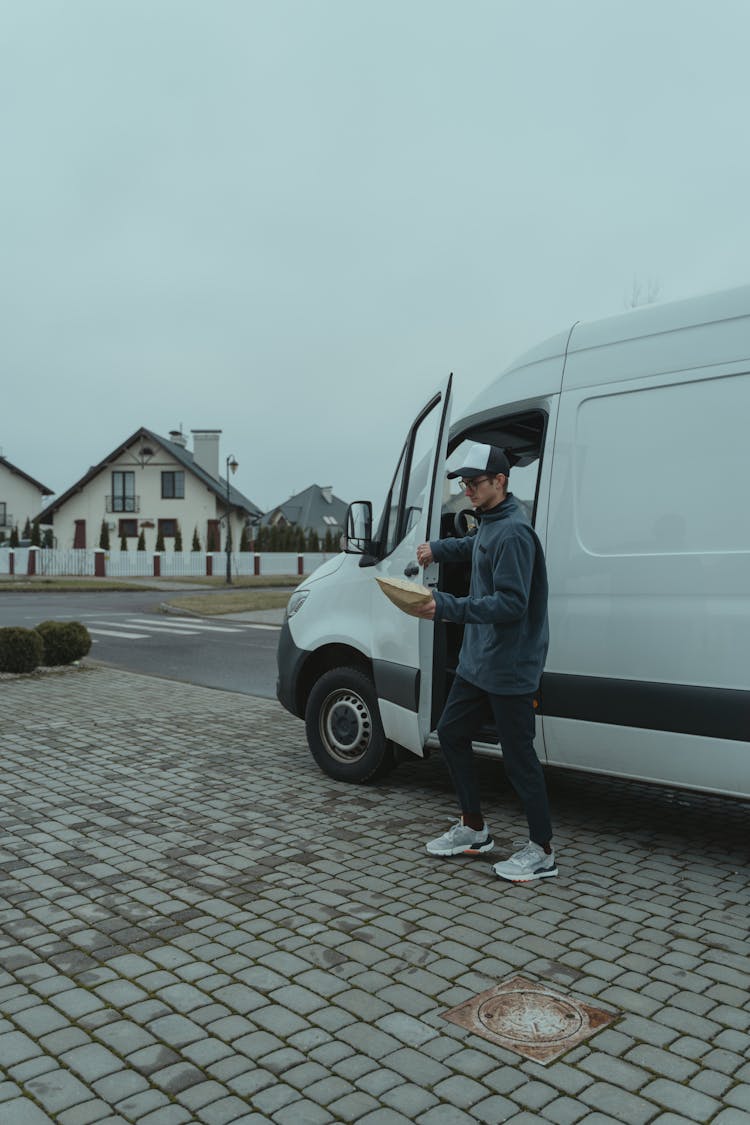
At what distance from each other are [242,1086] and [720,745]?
2.56 metres

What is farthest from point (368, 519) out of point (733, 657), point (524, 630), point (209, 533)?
point (209, 533)

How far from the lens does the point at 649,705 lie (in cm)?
471

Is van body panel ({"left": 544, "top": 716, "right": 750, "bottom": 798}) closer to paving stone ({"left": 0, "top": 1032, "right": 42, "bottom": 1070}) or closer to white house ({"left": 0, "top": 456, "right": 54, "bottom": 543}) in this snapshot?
paving stone ({"left": 0, "top": 1032, "right": 42, "bottom": 1070})

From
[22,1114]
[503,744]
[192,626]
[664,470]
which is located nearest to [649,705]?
[503,744]

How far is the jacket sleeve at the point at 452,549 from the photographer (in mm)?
5023

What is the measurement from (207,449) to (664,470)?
5634 cm

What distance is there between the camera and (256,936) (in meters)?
3.92

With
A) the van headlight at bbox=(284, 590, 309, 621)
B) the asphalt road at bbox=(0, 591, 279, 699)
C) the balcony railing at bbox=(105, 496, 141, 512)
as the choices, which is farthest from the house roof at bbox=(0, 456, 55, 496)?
the van headlight at bbox=(284, 590, 309, 621)

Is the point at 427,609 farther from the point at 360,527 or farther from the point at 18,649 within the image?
the point at 18,649

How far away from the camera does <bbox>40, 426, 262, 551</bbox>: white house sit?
5675cm

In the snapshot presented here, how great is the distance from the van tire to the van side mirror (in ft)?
2.68

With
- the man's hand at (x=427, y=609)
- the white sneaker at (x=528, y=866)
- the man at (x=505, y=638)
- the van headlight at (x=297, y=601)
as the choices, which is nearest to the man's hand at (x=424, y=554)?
the man at (x=505, y=638)

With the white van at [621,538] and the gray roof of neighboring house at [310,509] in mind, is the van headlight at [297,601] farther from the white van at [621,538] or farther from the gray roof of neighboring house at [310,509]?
the gray roof of neighboring house at [310,509]

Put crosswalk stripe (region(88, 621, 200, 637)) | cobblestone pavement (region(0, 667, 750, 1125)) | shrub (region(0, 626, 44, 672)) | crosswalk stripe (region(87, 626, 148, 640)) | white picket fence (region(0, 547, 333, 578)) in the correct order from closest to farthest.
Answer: cobblestone pavement (region(0, 667, 750, 1125)) → shrub (region(0, 626, 44, 672)) → crosswalk stripe (region(87, 626, 148, 640)) → crosswalk stripe (region(88, 621, 200, 637)) → white picket fence (region(0, 547, 333, 578))
